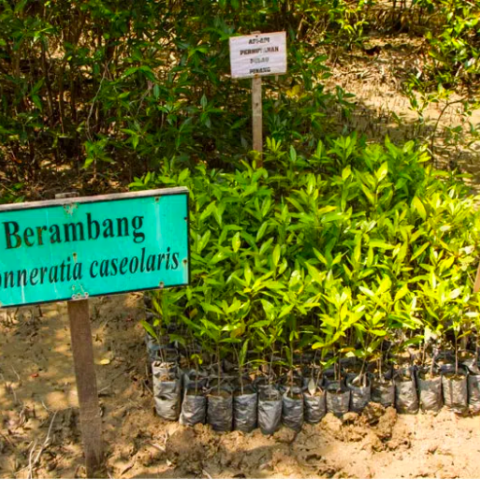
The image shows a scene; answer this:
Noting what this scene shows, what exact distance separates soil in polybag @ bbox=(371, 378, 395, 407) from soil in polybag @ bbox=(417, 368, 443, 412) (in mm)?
137

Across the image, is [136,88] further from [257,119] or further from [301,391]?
[301,391]

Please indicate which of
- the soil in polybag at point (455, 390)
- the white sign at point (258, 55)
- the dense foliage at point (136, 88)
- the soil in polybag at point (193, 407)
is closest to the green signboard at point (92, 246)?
the soil in polybag at point (193, 407)

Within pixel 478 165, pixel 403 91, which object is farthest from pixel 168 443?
pixel 403 91

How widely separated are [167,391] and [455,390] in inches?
51.9

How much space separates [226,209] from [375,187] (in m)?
0.82

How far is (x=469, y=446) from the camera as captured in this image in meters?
3.17

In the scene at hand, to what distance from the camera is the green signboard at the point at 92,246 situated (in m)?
2.40

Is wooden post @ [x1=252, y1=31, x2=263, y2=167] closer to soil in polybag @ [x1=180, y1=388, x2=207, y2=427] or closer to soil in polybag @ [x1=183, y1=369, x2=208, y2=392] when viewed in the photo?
soil in polybag @ [x1=183, y1=369, x2=208, y2=392]

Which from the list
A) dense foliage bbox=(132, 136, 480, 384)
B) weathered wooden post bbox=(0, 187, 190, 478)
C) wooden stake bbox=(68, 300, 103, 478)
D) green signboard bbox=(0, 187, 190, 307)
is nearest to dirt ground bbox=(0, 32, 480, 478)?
wooden stake bbox=(68, 300, 103, 478)

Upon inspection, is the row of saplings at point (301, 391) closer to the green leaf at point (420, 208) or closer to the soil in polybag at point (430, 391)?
the soil in polybag at point (430, 391)

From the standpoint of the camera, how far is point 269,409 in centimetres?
314

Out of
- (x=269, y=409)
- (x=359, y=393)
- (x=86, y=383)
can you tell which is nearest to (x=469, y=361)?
(x=359, y=393)

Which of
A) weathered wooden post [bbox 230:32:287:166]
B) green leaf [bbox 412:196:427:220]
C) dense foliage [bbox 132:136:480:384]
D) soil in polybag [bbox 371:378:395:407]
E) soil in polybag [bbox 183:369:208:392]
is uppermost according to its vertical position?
weathered wooden post [bbox 230:32:287:166]

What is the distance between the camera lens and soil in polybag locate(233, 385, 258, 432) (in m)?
3.15
